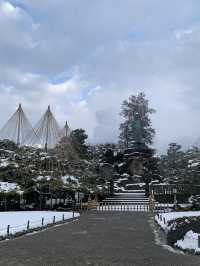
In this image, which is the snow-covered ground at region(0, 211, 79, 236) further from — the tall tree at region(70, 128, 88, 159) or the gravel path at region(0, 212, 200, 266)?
the tall tree at region(70, 128, 88, 159)

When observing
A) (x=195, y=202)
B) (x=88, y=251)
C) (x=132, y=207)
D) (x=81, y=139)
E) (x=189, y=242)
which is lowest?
(x=88, y=251)

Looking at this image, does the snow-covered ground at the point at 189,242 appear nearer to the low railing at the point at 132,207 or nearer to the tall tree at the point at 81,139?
the low railing at the point at 132,207

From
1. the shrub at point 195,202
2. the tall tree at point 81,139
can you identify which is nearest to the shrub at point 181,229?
the shrub at point 195,202

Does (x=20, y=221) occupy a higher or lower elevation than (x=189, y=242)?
higher

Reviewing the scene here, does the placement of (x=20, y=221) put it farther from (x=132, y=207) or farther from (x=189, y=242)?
(x=132, y=207)

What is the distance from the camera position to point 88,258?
1181 cm

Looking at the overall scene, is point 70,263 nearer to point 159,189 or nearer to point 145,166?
point 159,189

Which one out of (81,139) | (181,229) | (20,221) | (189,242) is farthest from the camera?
(81,139)

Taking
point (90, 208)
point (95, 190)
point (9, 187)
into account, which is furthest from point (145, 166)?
point (9, 187)

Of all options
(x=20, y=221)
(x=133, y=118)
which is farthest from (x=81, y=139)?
(x=20, y=221)

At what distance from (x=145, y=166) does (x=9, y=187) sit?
29.2m

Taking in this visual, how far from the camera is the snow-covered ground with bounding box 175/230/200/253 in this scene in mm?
13248

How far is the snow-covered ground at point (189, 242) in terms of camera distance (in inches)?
522

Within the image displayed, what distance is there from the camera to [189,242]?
46.2 ft
